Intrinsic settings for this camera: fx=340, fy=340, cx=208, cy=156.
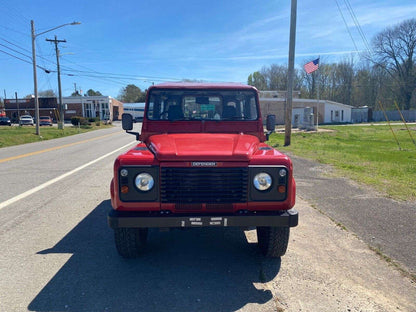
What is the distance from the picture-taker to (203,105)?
16.7 feet

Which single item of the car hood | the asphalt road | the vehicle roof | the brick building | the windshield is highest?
the brick building

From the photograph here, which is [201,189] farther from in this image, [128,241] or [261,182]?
[128,241]

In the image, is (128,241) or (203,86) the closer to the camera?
(128,241)

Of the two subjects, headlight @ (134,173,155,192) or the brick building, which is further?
the brick building

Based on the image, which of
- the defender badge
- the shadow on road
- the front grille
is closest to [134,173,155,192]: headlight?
the front grille

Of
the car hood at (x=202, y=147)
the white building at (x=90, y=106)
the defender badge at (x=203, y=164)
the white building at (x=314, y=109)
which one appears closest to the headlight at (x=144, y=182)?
the car hood at (x=202, y=147)

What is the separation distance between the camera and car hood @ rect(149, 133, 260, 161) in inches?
138

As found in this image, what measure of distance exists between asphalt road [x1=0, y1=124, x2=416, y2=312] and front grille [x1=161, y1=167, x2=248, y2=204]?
2.89 feet

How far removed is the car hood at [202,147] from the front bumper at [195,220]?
1.91ft

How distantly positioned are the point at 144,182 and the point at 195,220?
650 mm

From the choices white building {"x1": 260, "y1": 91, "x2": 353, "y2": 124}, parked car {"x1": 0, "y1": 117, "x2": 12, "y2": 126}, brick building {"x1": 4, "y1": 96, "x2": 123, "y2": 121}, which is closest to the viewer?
white building {"x1": 260, "y1": 91, "x2": 353, "y2": 124}

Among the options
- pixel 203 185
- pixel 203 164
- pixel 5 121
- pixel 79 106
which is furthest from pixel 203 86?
pixel 79 106

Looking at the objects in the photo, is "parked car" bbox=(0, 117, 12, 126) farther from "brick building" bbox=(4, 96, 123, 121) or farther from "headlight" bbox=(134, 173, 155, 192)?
"headlight" bbox=(134, 173, 155, 192)

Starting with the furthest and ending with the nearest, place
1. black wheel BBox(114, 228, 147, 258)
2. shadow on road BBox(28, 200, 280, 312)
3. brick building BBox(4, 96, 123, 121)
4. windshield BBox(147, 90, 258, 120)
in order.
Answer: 1. brick building BBox(4, 96, 123, 121)
2. windshield BBox(147, 90, 258, 120)
3. black wheel BBox(114, 228, 147, 258)
4. shadow on road BBox(28, 200, 280, 312)
